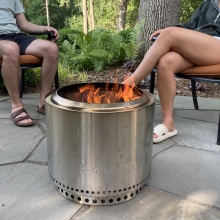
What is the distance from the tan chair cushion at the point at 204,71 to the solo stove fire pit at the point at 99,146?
773 mm

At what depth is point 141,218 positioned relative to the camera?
1464mm

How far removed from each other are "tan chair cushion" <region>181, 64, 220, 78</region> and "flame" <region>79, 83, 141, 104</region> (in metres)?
0.75

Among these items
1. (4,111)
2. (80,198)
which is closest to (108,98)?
(80,198)

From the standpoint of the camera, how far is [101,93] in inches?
68.2

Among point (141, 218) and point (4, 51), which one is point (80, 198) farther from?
point (4, 51)

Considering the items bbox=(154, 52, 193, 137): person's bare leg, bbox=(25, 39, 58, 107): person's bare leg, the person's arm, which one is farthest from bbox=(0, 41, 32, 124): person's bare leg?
bbox=(154, 52, 193, 137): person's bare leg

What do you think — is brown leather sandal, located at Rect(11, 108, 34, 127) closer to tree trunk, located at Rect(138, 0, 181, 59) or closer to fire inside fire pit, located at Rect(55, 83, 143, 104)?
fire inside fire pit, located at Rect(55, 83, 143, 104)

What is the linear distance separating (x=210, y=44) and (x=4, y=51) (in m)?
1.52

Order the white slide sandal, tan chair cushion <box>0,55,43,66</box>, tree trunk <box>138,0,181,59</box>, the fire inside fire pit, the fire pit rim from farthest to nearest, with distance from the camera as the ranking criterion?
tree trunk <box>138,0,181,59</box>
tan chair cushion <box>0,55,43,66</box>
the white slide sandal
the fire inside fire pit
the fire pit rim

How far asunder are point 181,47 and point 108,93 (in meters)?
0.73

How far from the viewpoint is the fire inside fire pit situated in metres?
1.65

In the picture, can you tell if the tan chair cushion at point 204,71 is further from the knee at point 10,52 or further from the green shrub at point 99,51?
the green shrub at point 99,51

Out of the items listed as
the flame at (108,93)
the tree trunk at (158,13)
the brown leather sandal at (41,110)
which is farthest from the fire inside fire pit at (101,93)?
the tree trunk at (158,13)

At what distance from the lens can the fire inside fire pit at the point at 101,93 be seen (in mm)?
1646
